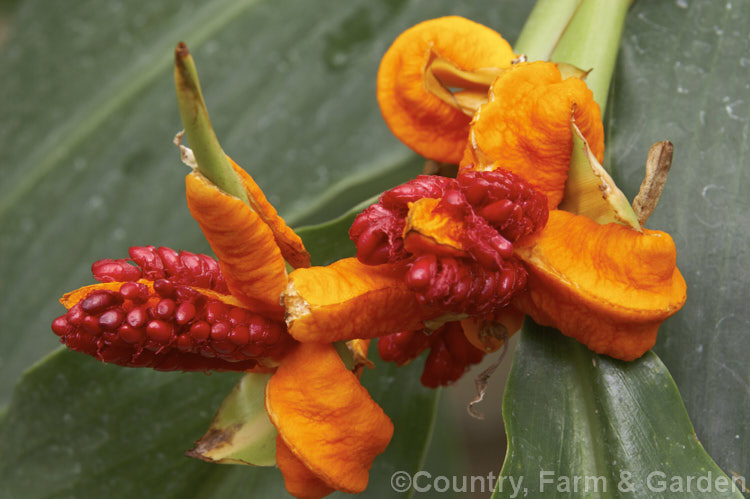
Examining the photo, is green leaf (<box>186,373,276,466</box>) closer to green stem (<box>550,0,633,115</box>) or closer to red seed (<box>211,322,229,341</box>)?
red seed (<box>211,322,229,341</box>)

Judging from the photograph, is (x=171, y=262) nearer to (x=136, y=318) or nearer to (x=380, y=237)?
(x=136, y=318)

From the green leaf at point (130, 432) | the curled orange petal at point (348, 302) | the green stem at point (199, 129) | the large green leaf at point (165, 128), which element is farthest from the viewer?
the large green leaf at point (165, 128)

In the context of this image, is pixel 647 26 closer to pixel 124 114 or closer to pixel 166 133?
pixel 166 133

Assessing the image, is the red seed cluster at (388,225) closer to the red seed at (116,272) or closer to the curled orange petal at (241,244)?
the curled orange petal at (241,244)

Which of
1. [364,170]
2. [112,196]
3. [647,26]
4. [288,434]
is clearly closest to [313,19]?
[364,170]

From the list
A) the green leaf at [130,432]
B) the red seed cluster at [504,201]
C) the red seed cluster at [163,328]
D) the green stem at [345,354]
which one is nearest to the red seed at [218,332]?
the red seed cluster at [163,328]

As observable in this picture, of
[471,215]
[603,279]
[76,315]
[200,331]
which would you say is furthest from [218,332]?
[603,279]

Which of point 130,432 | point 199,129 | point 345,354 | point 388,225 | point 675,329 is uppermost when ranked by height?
point 199,129

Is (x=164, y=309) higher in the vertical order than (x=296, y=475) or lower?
higher
